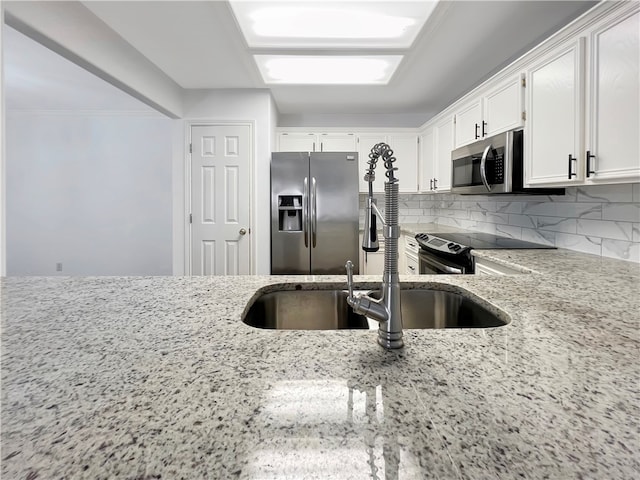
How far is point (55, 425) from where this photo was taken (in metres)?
0.43

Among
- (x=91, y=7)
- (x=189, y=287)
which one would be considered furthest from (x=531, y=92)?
(x=91, y=7)

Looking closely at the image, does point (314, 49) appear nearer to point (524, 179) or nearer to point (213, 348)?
point (524, 179)

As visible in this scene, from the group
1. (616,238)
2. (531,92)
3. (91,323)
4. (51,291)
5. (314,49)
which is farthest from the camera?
(314,49)

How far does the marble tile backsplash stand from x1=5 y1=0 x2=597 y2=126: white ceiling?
1.21 m

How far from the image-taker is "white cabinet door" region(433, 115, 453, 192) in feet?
11.1

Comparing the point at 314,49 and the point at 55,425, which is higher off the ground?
the point at 314,49

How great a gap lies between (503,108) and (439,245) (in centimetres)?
111

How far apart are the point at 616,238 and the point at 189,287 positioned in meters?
2.27

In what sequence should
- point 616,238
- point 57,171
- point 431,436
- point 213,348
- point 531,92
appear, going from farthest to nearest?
point 57,171 → point 531,92 → point 616,238 → point 213,348 → point 431,436

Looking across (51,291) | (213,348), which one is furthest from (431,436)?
(51,291)

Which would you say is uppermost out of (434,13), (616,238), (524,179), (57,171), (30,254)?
(434,13)

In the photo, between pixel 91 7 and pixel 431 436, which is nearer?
pixel 431 436

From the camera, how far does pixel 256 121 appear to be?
3607 mm

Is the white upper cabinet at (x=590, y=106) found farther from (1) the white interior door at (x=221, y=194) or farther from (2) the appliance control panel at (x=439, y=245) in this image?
(1) the white interior door at (x=221, y=194)
